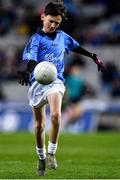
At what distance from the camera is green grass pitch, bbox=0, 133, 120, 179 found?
1091cm

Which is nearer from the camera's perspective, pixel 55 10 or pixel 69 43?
pixel 55 10

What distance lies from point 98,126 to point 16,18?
25.9ft

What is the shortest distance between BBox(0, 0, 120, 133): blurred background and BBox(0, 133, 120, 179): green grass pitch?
1973mm

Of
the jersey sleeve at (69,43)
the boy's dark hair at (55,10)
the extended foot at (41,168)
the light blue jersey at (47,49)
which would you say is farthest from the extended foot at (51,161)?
the boy's dark hair at (55,10)

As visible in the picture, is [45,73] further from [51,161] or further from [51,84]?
Answer: [51,161]

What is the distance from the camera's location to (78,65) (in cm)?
2931

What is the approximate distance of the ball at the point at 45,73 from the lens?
10.4 m

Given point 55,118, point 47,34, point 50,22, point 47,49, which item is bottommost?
point 55,118

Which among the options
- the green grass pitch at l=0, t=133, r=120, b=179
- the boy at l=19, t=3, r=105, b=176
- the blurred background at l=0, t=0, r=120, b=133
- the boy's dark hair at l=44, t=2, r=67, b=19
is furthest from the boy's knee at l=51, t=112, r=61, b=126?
the blurred background at l=0, t=0, r=120, b=133

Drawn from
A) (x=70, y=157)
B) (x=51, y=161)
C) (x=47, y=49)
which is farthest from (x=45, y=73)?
(x=70, y=157)

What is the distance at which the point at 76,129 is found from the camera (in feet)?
84.5

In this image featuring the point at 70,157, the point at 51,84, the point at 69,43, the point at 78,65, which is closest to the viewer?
the point at 51,84

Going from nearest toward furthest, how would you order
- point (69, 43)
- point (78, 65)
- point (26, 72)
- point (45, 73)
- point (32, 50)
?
point (45, 73) < point (26, 72) < point (32, 50) < point (69, 43) < point (78, 65)

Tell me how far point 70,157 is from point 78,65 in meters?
14.5
